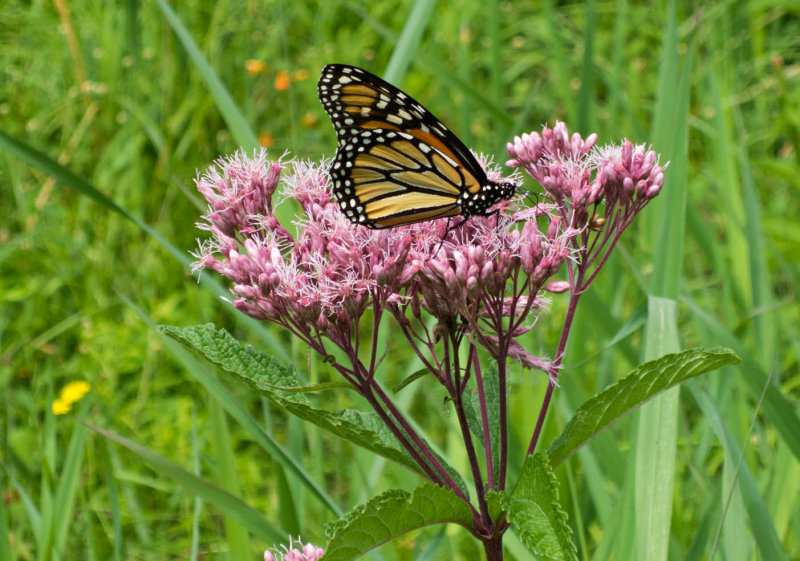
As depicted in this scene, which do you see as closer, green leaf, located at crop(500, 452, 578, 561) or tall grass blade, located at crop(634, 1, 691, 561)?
green leaf, located at crop(500, 452, 578, 561)

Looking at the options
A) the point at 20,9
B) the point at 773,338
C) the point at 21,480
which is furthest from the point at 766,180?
the point at 20,9

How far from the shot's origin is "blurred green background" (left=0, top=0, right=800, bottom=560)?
8.02ft

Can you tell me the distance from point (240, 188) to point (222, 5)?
369 cm

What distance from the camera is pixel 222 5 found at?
5395mm

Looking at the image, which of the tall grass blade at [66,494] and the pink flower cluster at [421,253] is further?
the tall grass blade at [66,494]

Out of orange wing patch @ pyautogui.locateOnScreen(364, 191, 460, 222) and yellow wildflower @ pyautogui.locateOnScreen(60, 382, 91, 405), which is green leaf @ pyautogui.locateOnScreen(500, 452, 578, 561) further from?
yellow wildflower @ pyautogui.locateOnScreen(60, 382, 91, 405)

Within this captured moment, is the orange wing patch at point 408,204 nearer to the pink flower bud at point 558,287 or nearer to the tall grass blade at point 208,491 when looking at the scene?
the pink flower bud at point 558,287

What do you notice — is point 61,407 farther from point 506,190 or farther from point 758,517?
point 758,517

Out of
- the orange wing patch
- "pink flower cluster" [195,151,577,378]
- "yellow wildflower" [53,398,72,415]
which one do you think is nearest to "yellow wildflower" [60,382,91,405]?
"yellow wildflower" [53,398,72,415]

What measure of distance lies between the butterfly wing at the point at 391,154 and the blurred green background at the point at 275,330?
20.3 inches

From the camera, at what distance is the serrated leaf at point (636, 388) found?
4.91 ft

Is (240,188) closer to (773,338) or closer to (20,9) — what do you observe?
(773,338)

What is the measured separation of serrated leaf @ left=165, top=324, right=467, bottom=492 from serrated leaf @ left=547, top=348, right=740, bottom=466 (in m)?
0.29

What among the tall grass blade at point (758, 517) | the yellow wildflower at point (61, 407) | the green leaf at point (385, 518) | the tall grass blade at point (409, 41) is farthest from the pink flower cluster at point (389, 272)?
the yellow wildflower at point (61, 407)
